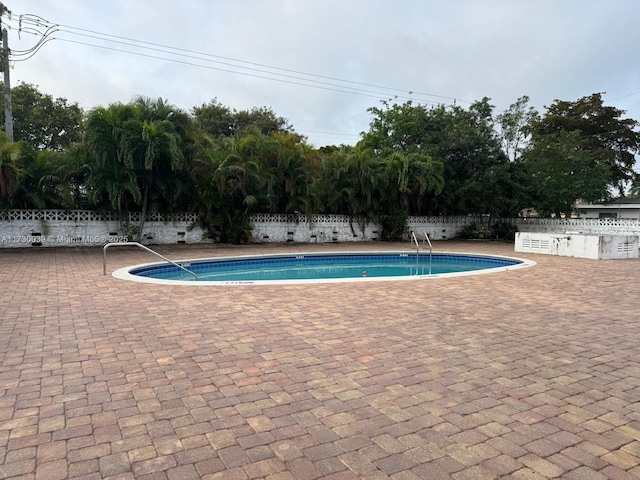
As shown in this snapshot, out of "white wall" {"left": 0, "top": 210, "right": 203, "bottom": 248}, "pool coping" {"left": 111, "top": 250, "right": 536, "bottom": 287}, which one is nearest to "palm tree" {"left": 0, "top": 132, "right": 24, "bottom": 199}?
"white wall" {"left": 0, "top": 210, "right": 203, "bottom": 248}

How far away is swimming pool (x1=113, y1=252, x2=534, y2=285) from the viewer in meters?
10.2

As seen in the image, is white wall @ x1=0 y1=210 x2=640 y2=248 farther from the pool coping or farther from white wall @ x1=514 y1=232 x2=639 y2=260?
the pool coping

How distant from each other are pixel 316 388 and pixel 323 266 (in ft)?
32.9

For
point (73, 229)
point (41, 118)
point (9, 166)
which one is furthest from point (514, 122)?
point (41, 118)

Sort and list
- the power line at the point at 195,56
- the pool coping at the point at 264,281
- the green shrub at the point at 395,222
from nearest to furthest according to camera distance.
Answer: the pool coping at the point at 264,281 < the power line at the point at 195,56 < the green shrub at the point at 395,222

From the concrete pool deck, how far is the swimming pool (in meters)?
4.22

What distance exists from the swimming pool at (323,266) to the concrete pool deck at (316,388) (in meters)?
4.22

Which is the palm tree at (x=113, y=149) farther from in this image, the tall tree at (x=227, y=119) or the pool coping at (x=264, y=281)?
the tall tree at (x=227, y=119)

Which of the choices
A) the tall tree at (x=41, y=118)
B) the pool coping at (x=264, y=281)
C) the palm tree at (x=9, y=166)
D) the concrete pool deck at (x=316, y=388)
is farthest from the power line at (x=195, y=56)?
the concrete pool deck at (x=316, y=388)

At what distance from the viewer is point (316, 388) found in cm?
301

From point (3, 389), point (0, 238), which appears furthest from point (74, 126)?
point (3, 389)

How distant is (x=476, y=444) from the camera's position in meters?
2.30

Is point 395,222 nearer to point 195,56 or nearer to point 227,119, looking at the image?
point 195,56

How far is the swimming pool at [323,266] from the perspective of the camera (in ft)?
33.6
